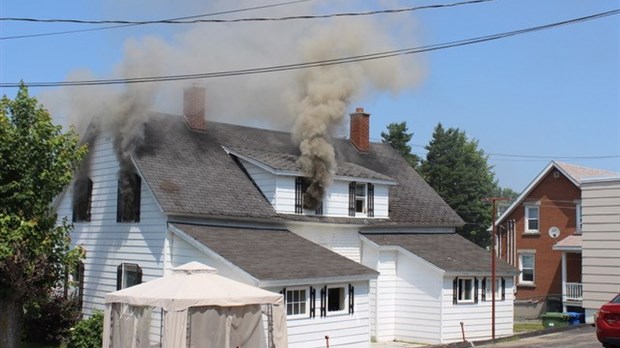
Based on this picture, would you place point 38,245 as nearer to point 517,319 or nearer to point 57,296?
point 57,296

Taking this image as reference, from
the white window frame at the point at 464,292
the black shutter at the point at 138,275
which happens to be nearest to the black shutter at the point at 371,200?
the white window frame at the point at 464,292

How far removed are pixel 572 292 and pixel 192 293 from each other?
2677 cm

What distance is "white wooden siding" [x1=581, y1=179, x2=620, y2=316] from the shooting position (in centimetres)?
2164

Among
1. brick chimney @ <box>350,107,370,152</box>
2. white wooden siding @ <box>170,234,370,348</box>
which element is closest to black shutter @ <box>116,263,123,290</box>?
white wooden siding @ <box>170,234,370,348</box>

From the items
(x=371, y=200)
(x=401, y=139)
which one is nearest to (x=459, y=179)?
(x=401, y=139)

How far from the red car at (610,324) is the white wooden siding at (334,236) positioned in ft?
41.8

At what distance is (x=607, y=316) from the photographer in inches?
618

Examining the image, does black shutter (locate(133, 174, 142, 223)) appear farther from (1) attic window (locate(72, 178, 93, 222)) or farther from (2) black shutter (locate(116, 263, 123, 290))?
(1) attic window (locate(72, 178, 93, 222))

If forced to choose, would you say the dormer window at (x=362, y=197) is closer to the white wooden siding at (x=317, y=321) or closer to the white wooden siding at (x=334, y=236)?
the white wooden siding at (x=334, y=236)

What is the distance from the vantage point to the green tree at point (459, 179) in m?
73.1

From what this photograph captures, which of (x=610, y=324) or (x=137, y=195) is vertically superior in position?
(x=137, y=195)

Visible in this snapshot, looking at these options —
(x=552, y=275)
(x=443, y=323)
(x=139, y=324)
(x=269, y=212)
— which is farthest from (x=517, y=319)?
(x=139, y=324)

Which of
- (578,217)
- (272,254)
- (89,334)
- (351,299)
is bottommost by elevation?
(89,334)

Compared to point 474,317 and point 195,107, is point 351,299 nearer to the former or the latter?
point 474,317
